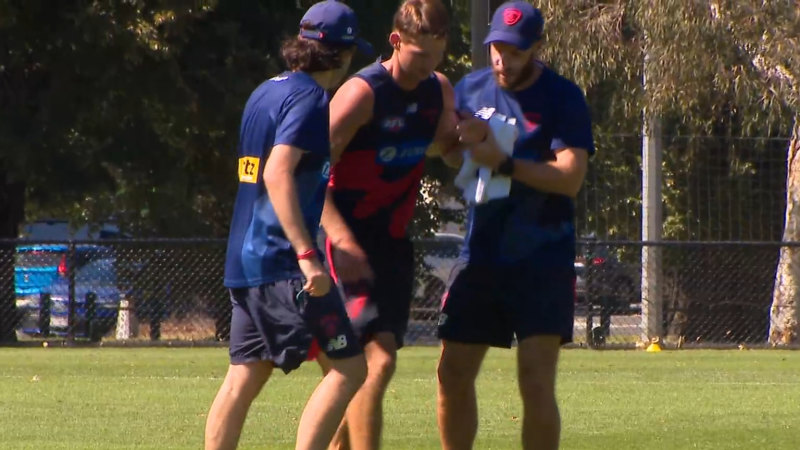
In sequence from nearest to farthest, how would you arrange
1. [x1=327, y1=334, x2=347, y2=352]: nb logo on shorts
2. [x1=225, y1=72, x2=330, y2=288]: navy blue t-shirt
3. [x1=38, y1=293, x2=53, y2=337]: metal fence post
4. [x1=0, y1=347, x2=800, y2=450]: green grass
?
[x1=225, y1=72, x2=330, y2=288]: navy blue t-shirt
[x1=327, y1=334, x2=347, y2=352]: nb logo on shorts
[x1=0, y1=347, x2=800, y2=450]: green grass
[x1=38, y1=293, x2=53, y2=337]: metal fence post

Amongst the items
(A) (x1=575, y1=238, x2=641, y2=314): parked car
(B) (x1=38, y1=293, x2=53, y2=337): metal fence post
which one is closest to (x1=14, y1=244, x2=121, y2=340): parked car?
(B) (x1=38, y1=293, x2=53, y2=337): metal fence post

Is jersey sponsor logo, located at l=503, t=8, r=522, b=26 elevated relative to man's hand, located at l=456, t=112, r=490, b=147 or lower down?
elevated

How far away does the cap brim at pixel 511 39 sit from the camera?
6.25 meters

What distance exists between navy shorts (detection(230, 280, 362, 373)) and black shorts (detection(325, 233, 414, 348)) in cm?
57

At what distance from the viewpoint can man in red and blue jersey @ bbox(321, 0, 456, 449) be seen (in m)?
6.27

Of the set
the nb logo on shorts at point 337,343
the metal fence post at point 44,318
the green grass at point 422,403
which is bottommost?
the green grass at point 422,403

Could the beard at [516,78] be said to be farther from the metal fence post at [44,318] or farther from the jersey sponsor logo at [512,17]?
the metal fence post at [44,318]

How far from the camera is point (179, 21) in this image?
2122 cm

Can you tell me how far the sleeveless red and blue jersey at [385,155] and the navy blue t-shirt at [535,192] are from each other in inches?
9.9

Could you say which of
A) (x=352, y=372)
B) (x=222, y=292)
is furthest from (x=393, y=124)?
(x=222, y=292)

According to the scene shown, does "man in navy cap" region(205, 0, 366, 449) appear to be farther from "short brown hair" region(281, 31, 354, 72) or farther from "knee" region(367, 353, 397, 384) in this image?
"knee" region(367, 353, 397, 384)

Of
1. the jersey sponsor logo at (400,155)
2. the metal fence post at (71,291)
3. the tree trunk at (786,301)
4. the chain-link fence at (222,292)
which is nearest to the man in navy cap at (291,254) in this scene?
the jersey sponsor logo at (400,155)

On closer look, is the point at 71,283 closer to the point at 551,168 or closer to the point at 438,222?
the point at 438,222

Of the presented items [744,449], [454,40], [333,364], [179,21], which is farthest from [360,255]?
[454,40]
